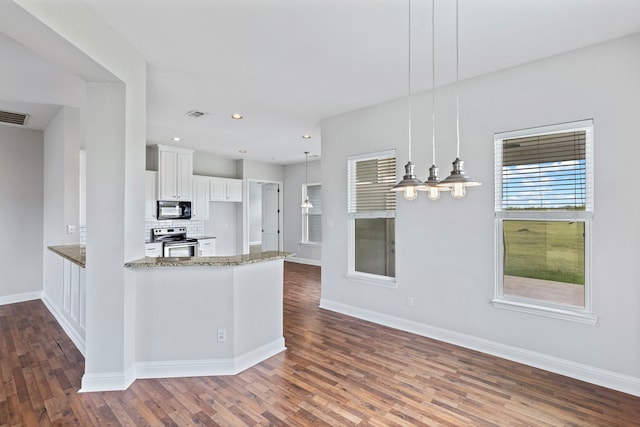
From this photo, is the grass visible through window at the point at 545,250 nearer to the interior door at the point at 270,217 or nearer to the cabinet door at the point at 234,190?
the cabinet door at the point at 234,190

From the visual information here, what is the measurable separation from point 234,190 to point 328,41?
217 inches

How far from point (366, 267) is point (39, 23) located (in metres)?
3.78

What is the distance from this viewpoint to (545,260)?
2.86 meters

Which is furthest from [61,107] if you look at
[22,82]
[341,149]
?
[341,149]

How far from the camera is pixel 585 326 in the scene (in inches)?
100

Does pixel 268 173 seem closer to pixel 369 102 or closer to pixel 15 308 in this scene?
pixel 369 102

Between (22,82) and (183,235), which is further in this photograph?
(183,235)


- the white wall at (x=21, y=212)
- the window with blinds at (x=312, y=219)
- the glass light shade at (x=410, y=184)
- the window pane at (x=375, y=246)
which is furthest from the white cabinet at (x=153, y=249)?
the glass light shade at (x=410, y=184)

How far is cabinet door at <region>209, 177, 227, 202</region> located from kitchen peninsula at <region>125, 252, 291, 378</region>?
14.8 ft

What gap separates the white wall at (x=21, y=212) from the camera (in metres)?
4.53

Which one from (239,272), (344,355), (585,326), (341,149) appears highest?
(341,149)

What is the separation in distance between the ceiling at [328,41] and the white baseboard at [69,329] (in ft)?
9.01

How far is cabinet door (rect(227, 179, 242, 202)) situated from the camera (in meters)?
7.33

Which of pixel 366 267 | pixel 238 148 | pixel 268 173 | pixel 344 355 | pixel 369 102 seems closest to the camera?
pixel 344 355
